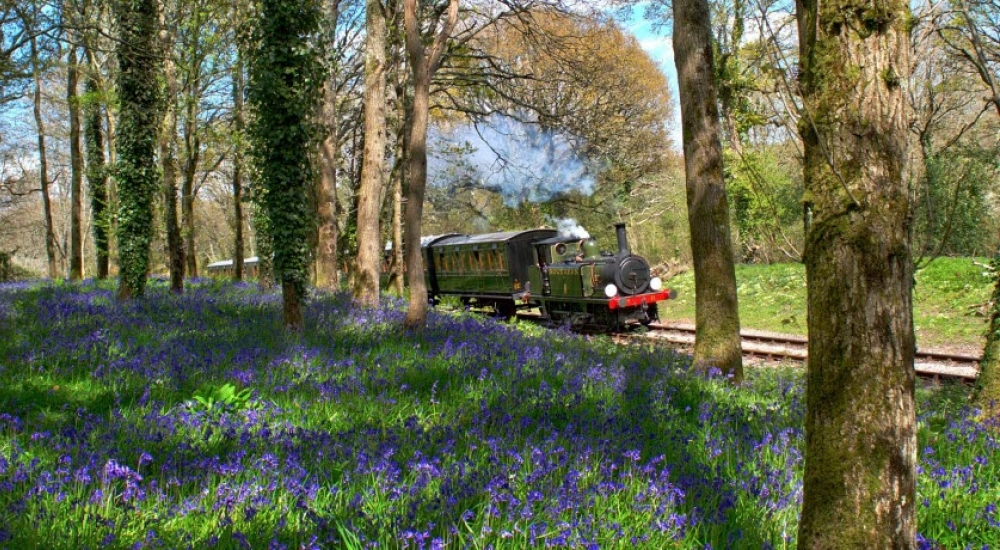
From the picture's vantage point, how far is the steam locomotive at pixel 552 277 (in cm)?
1589

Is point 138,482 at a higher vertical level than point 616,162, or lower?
lower

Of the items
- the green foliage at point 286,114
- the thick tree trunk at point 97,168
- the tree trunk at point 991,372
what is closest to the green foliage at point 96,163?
the thick tree trunk at point 97,168

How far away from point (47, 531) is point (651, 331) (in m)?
14.8

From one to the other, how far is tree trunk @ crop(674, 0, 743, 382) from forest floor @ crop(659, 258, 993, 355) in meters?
3.99

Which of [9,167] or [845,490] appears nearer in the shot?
[845,490]

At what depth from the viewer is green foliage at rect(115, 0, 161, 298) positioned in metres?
13.4

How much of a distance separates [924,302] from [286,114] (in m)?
14.7

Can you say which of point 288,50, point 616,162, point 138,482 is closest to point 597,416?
point 138,482

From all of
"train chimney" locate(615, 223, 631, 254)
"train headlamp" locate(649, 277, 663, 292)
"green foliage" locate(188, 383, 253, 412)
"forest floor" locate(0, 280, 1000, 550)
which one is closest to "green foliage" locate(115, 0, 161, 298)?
"forest floor" locate(0, 280, 1000, 550)

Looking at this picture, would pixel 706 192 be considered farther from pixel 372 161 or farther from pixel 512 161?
pixel 512 161

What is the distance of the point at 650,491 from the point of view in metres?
3.60

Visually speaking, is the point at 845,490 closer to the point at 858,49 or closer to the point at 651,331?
the point at 858,49

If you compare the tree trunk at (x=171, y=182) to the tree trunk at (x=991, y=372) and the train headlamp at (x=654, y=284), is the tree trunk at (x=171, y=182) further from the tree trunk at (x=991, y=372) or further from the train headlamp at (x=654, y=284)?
the tree trunk at (x=991, y=372)

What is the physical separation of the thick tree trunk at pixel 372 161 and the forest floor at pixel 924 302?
300 inches
